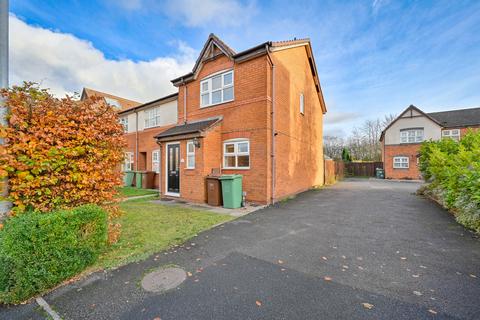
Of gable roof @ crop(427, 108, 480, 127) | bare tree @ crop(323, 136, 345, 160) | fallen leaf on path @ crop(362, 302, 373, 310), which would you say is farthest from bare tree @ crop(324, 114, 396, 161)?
fallen leaf on path @ crop(362, 302, 373, 310)

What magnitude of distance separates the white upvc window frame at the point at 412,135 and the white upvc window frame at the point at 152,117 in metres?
27.9

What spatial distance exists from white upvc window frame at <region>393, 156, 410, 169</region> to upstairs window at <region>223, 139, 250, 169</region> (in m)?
24.2

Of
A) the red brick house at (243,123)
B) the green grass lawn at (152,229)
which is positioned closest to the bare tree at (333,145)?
the red brick house at (243,123)

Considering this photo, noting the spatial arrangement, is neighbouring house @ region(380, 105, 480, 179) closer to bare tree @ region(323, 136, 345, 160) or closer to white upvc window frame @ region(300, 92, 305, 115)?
bare tree @ region(323, 136, 345, 160)

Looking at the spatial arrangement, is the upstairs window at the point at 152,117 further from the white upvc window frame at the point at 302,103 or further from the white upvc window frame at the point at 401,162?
the white upvc window frame at the point at 401,162

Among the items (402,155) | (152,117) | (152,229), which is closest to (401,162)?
(402,155)

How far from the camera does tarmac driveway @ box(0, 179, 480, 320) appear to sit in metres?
2.55

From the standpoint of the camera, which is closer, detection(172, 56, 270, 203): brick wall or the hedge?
the hedge

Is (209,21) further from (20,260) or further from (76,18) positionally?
(20,260)

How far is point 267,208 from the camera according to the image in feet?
28.4

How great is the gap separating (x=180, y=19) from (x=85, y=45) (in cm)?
529

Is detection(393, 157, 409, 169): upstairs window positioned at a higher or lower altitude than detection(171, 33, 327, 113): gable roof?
lower

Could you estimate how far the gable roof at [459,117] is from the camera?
2493 cm

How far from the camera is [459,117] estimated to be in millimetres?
26500
